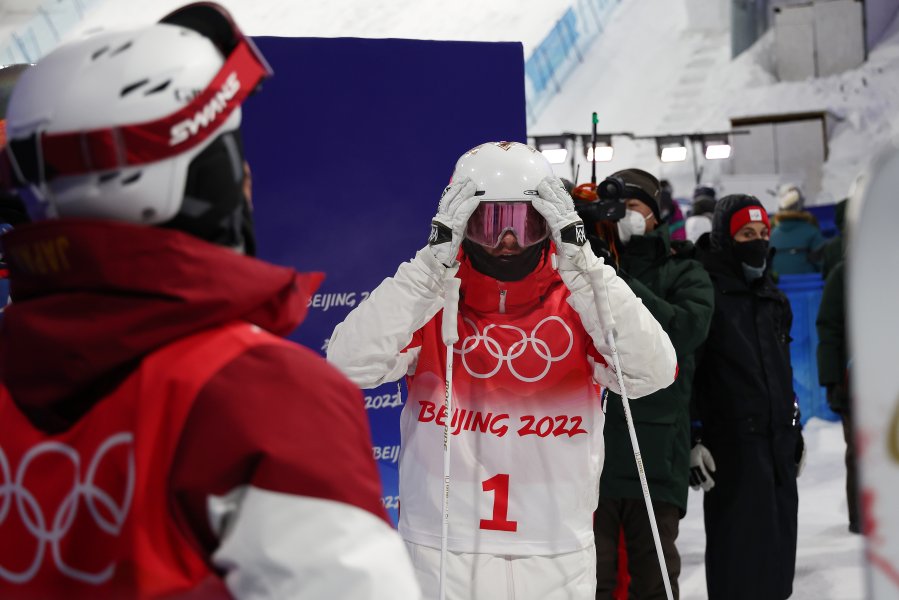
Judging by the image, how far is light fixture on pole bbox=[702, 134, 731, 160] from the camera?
14281 millimetres

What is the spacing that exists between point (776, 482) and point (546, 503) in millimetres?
2041

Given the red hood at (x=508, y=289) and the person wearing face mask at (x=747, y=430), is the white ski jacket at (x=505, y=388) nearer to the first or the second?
the red hood at (x=508, y=289)

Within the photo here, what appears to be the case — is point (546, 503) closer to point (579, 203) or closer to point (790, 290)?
point (579, 203)

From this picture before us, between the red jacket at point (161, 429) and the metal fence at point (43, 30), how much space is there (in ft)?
26.1

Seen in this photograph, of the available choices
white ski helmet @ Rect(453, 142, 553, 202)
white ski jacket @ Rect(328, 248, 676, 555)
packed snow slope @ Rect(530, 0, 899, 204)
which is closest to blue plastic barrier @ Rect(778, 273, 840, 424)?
white ski jacket @ Rect(328, 248, 676, 555)

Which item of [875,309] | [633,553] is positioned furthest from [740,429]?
[875,309]

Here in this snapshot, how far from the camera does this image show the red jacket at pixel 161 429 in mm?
1067

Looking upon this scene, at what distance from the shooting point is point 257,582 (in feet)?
3.49

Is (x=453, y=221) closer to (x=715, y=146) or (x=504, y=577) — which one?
(x=504, y=577)

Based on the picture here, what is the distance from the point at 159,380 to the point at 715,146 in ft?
45.5

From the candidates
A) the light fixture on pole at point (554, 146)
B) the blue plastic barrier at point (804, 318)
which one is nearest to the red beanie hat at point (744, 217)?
the blue plastic barrier at point (804, 318)

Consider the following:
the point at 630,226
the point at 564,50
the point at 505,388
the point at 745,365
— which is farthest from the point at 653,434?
the point at 564,50

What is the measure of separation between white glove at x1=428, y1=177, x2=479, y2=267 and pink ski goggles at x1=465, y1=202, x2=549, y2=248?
3 cm

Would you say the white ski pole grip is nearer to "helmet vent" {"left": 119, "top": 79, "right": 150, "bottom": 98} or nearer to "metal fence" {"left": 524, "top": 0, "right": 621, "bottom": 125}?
"helmet vent" {"left": 119, "top": 79, "right": 150, "bottom": 98}
